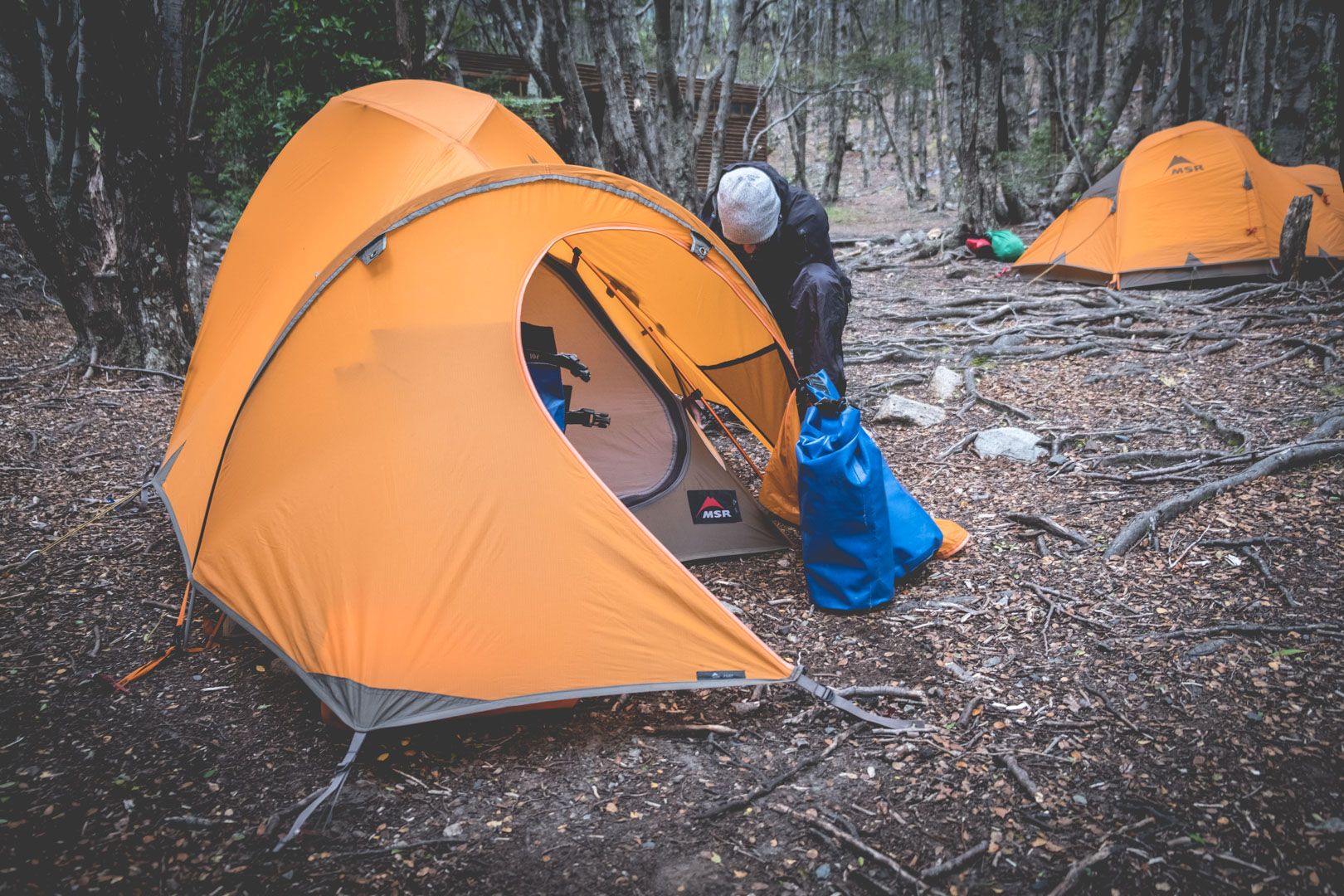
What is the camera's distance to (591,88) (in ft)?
48.9

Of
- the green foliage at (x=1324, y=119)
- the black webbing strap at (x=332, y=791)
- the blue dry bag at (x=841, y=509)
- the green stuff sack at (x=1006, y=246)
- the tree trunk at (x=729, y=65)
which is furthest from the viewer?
the green stuff sack at (x=1006, y=246)

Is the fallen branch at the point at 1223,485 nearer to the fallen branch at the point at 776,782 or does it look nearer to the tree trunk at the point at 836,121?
the fallen branch at the point at 776,782

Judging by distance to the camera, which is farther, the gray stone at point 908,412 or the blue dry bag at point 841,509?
the gray stone at point 908,412

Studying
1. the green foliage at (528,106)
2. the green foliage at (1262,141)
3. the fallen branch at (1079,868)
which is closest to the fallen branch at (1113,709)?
the fallen branch at (1079,868)

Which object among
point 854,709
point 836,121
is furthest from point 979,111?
point 836,121

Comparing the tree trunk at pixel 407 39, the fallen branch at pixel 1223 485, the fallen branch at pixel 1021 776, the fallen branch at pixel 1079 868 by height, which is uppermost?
the tree trunk at pixel 407 39

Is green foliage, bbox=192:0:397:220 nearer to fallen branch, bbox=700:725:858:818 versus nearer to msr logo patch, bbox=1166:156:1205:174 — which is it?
msr logo patch, bbox=1166:156:1205:174

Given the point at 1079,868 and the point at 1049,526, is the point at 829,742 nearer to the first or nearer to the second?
the point at 1079,868

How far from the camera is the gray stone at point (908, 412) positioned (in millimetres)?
5191

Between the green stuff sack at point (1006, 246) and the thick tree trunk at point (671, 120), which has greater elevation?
the thick tree trunk at point (671, 120)

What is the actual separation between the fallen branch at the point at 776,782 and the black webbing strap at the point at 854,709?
0.05 m

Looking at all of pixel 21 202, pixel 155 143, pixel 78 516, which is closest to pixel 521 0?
pixel 155 143

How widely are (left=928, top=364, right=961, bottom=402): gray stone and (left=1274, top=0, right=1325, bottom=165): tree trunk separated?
5.82 meters

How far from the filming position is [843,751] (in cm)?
239
